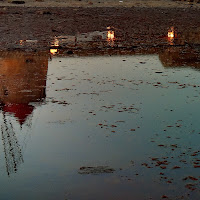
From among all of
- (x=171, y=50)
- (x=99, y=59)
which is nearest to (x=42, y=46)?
(x=99, y=59)

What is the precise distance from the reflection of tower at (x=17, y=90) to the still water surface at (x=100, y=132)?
16 mm

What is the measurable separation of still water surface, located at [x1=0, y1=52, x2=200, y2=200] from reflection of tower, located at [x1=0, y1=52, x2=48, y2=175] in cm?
2

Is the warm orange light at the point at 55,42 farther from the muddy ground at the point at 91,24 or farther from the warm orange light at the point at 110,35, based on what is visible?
the warm orange light at the point at 110,35

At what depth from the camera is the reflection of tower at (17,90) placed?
19.1 feet

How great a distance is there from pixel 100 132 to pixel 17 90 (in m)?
2.96

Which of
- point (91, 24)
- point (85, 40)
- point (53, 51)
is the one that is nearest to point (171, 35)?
point (85, 40)

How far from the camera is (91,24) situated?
21844mm

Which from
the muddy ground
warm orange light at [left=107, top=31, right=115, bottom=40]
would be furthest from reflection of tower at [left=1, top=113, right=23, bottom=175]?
warm orange light at [left=107, top=31, right=115, bottom=40]

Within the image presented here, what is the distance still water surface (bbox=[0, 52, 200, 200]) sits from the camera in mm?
4758

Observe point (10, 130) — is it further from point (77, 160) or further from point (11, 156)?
point (77, 160)

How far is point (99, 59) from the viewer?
40.0 feet

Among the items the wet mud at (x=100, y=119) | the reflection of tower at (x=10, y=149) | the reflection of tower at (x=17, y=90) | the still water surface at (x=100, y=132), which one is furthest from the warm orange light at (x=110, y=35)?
the reflection of tower at (x=10, y=149)

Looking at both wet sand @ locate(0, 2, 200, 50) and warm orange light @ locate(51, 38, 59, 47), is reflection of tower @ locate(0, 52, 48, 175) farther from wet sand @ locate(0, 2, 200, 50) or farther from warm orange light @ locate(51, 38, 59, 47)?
wet sand @ locate(0, 2, 200, 50)

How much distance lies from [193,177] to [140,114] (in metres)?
2.35
